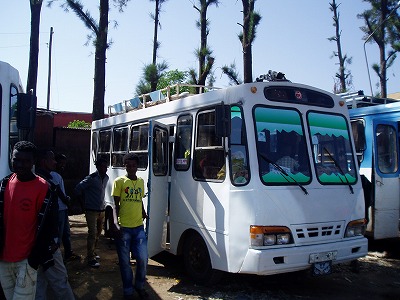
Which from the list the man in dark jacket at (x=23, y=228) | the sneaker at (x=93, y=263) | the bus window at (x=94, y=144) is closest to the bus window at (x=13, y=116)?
the man in dark jacket at (x=23, y=228)

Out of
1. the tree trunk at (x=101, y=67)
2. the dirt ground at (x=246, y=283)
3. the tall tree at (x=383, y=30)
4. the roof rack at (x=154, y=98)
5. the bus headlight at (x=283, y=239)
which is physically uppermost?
the tall tree at (x=383, y=30)

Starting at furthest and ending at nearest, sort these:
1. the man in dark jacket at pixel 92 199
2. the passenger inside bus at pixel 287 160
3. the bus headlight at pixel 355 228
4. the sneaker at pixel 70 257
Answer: the sneaker at pixel 70 257 < the man in dark jacket at pixel 92 199 < the bus headlight at pixel 355 228 < the passenger inside bus at pixel 287 160

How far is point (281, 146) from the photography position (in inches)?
229

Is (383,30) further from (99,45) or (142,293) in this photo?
(142,293)

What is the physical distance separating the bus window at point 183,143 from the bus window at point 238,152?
3.57 feet

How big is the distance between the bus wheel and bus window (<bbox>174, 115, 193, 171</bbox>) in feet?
3.83

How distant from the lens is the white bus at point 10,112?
5090 mm

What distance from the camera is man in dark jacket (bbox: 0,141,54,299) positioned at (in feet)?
12.1

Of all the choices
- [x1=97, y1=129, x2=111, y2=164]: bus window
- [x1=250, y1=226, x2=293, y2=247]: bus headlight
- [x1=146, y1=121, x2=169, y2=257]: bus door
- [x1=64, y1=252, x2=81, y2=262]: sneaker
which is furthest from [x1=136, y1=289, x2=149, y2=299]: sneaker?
[x1=97, y1=129, x2=111, y2=164]: bus window

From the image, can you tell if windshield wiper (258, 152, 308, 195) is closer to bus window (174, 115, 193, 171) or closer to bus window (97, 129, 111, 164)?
bus window (174, 115, 193, 171)

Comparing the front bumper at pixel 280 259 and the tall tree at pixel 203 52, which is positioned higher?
the tall tree at pixel 203 52

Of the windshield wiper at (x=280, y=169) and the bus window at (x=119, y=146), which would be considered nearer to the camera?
the windshield wiper at (x=280, y=169)

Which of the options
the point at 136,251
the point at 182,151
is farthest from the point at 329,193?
the point at 136,251

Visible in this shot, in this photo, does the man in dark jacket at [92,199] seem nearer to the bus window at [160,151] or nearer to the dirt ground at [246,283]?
the dirt ground at [246,283]
